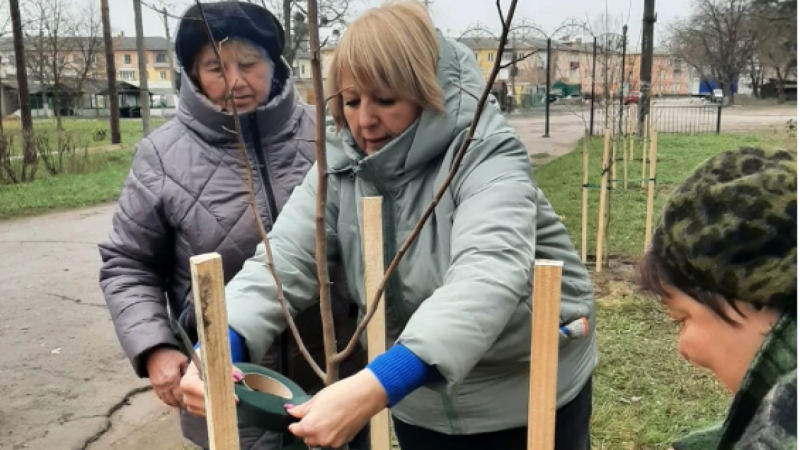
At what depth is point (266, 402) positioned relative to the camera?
98 centimetres

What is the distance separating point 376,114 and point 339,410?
56 cm

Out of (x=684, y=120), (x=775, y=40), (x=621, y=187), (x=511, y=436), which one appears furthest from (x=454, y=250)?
(x=775, y=40)

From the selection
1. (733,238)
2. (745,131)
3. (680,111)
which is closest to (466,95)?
(733,238)

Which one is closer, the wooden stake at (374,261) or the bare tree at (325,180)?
the bare tree at (325,180)

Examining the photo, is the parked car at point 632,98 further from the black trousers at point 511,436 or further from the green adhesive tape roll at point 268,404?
the green adhesive tape roll at point 268,404

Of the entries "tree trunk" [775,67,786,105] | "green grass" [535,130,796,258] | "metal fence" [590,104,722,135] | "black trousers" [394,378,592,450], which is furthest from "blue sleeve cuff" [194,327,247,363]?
"tree trunk" [775,67,786,105]

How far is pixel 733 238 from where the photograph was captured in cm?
85

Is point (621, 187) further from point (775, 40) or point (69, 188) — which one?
point (775, 40)

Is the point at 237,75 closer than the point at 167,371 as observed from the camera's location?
No

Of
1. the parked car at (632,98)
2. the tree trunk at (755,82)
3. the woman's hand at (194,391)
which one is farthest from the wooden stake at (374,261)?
the tree trunk at (755,82)

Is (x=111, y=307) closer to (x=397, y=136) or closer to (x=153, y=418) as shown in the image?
(x=397, y=136)

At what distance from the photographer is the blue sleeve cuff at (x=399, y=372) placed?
95 centimetres

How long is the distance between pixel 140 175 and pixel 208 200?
0.17 metres

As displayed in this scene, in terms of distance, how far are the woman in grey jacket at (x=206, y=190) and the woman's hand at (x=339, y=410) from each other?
73 centimetres
